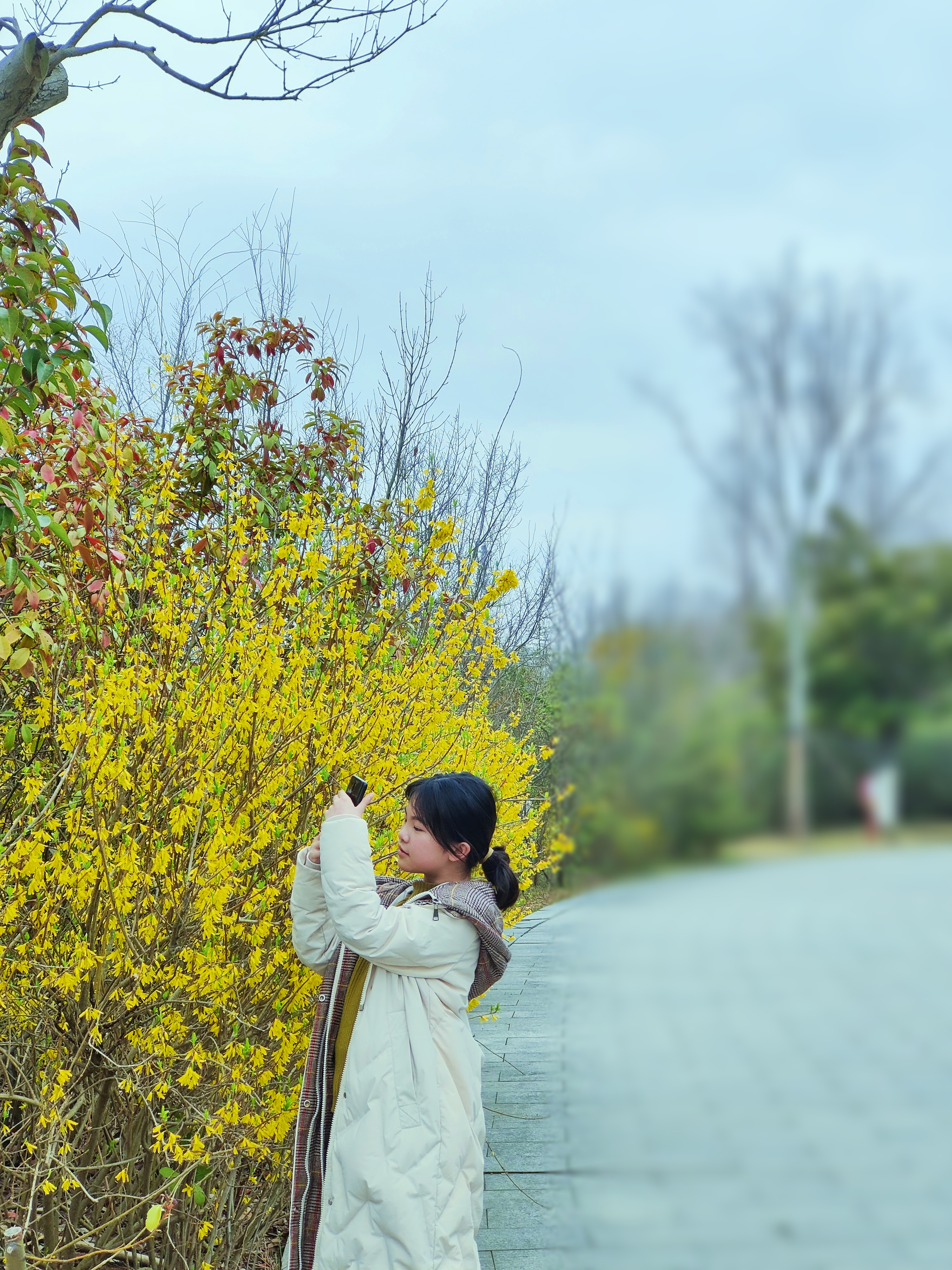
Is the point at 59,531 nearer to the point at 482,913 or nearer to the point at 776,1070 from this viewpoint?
the point at 482,913

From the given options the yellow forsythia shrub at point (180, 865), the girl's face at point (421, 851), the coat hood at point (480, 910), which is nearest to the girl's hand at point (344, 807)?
the girl's face at point (421, 851)

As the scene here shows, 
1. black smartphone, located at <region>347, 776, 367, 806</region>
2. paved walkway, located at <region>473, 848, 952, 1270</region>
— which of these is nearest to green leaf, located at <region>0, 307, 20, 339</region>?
black smartphone, located at <region>347, 776, 367, 806</region>

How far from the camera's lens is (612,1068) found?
0.68 m

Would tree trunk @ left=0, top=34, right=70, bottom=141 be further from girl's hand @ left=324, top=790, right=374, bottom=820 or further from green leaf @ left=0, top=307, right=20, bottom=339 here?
girl's hand @ left=324, top=790, right=374, bottom=820

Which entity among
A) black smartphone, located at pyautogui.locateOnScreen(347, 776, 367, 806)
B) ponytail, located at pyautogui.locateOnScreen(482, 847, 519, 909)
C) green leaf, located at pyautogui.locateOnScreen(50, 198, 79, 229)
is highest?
→ green leaf, located at pyautogui.locateOnScreen(50, 198, 79, 229)

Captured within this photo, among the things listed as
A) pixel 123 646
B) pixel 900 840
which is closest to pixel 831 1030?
pixel 900 840

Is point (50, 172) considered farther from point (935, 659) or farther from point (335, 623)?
point (935, 659)

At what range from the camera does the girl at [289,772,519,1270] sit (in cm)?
209

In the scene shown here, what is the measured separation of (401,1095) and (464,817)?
1.88ft

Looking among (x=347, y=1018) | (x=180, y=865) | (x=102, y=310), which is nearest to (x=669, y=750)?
(x=347, y=1018)

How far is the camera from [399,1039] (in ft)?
7.11

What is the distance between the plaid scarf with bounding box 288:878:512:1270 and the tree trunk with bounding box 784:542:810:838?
1788 millimetres

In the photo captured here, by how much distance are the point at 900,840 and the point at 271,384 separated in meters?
5.08

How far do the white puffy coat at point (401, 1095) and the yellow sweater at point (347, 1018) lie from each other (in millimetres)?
59
